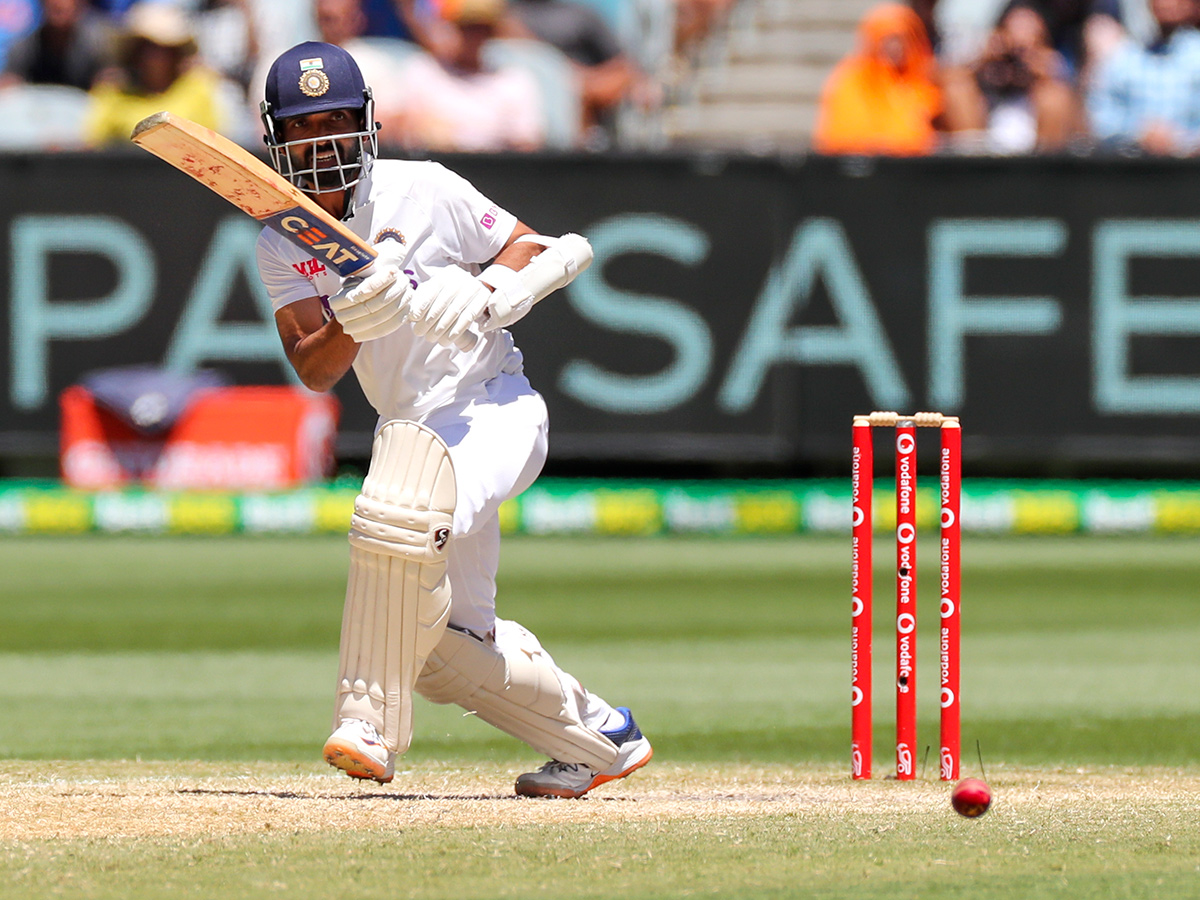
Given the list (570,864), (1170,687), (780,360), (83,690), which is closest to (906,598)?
(570,864)

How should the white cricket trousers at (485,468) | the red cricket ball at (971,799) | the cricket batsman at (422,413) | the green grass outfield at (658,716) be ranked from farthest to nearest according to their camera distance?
the white cricket trousers at (485,468) < the cricket batsman at (422,413) < the red cricket ball at (971,799) < the green grass outfield at (658,716)

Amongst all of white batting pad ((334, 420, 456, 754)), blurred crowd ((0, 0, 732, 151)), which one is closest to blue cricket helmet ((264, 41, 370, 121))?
white batting pad ((334, 420, 456, 754))

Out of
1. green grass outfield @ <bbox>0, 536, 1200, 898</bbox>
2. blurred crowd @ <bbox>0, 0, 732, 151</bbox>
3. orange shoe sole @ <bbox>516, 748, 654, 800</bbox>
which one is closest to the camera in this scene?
green grass outfield @ <bbox>0, 536, 1200, 898</bbox>

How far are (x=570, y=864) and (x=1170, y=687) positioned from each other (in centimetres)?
360

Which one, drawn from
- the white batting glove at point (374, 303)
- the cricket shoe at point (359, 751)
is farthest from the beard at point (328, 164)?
the cricket shoe at point (359, 751)

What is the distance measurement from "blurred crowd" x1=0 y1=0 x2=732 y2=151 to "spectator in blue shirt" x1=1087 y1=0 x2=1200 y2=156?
2669 millimetres

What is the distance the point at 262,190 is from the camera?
4.17 metres

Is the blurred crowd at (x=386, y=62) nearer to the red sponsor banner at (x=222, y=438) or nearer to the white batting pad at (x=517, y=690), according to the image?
the red sponsor banner at (x=222, y=438)

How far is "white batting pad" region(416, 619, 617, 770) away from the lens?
4.45 meters

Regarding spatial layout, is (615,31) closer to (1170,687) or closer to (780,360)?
(780,360)

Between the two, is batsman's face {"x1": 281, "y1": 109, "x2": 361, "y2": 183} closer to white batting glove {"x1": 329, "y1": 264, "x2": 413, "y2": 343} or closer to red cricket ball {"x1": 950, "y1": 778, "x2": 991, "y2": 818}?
white batting glove {"x1": 329, "y1": 264, "x2": 413, "y2": 343}

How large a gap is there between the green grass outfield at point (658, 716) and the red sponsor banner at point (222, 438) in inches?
15.3

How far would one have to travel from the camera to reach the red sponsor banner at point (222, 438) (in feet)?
34.8

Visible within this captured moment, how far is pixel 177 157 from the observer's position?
4246 mm
